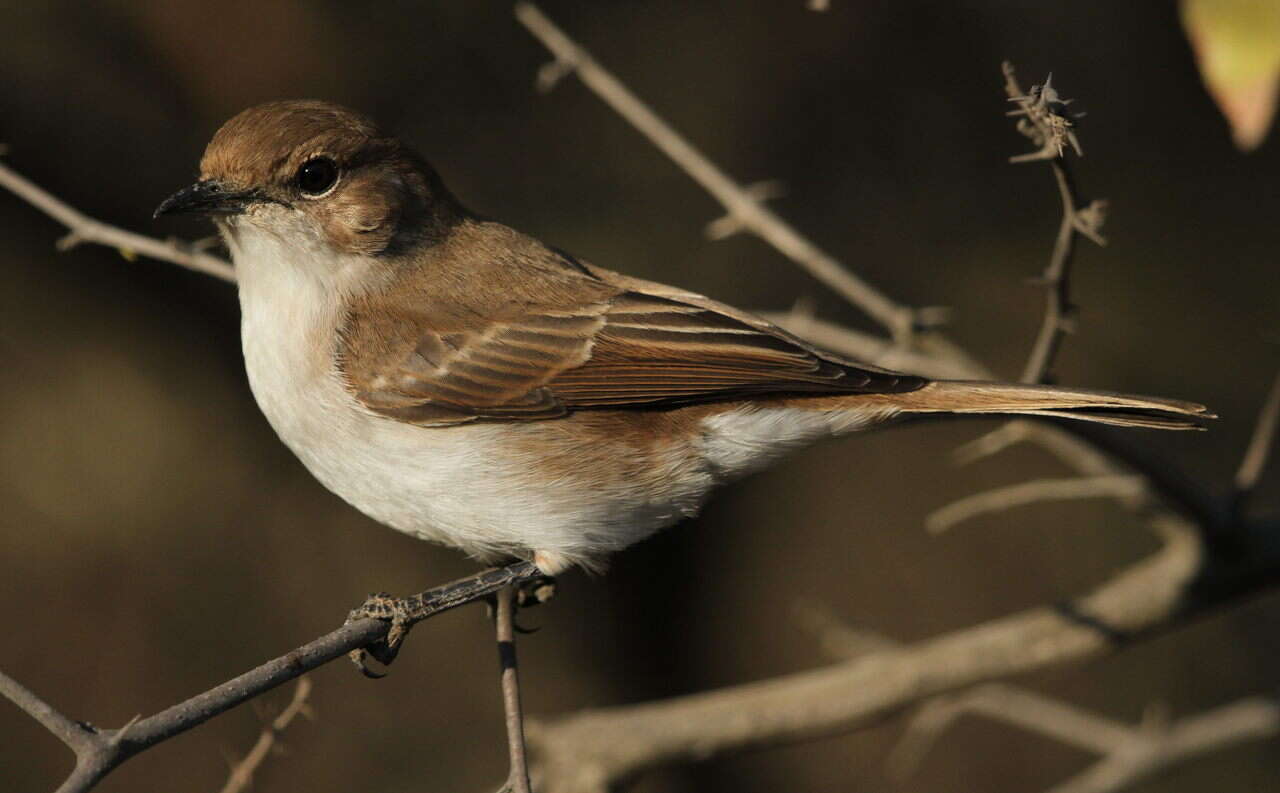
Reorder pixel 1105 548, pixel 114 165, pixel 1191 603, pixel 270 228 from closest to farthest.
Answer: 1. pixel 270 228
2. pixel 1191 603
3. pixel 114 165
4. pixel 1105 548

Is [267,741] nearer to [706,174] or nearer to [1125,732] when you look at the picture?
[706,174]

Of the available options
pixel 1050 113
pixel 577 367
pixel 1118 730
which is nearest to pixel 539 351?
pixel 577 367

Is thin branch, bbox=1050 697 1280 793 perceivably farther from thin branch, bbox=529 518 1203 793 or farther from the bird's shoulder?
the bird's shoulder

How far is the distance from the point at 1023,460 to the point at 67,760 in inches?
222

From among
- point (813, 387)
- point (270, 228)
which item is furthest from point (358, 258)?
point (813, 387)

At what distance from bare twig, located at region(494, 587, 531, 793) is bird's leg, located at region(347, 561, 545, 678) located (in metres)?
0.20

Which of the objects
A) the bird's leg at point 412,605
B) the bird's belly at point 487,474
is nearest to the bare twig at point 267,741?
the bird's leg at point 412,605

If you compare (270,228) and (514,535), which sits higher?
(270,228)

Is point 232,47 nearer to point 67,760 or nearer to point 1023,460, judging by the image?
point 67,760

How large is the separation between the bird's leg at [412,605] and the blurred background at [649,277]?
352 cm

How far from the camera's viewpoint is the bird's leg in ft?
12.7

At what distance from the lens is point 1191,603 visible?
4.66 m

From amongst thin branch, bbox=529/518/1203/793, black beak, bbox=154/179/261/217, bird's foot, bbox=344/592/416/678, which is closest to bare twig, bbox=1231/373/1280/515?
thin branch, bbox=529/518/1203/793

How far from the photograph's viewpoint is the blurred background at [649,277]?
7113 millimetres
